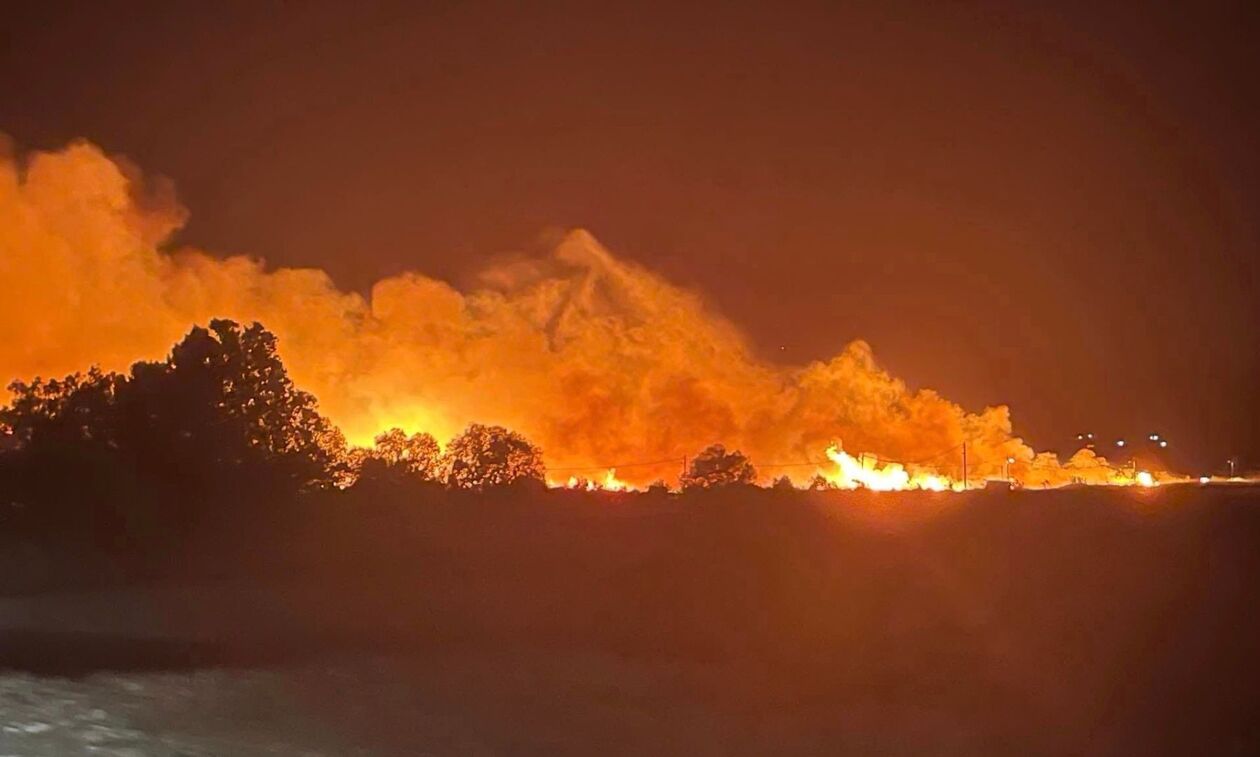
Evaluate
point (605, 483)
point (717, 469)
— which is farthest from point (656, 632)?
point (605, 483)

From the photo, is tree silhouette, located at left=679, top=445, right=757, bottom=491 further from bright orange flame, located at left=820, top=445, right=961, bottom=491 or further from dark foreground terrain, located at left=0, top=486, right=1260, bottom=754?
dark foreground terrain, located at left=0, top=486, right=1260, bottom=754

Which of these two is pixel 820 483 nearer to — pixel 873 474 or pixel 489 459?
pixel 873 474

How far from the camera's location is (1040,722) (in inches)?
547

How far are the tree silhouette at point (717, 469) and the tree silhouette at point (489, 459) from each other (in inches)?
302

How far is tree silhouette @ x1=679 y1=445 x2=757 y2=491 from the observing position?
6078cm

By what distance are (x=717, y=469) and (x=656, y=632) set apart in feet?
136

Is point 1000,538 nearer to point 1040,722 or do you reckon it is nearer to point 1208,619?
point 1208,619

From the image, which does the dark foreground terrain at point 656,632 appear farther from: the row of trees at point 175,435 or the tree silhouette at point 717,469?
the tree silhouette at point 717,469

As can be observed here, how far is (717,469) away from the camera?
2435 inches

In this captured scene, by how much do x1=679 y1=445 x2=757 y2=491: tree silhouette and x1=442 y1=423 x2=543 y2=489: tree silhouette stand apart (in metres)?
7.68

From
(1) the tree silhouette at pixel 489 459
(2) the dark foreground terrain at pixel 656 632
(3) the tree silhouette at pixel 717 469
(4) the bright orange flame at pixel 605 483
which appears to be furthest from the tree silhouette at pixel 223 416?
(3) the tree silhouette at pixel 717 469

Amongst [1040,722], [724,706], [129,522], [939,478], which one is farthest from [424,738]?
[939,478]

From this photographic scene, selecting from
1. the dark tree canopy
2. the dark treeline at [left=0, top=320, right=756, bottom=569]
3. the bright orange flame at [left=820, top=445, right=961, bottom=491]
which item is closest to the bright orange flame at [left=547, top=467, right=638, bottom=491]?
the bright orange flame at [left=820, top=445, right=961, bottom=491]

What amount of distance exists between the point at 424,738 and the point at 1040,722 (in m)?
6.57
